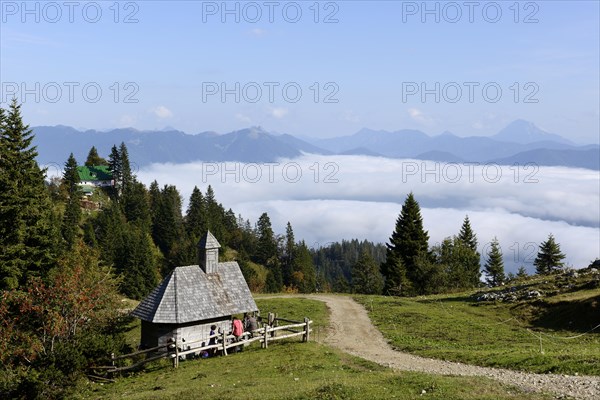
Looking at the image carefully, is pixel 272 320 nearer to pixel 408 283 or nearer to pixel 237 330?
pixel 237 330

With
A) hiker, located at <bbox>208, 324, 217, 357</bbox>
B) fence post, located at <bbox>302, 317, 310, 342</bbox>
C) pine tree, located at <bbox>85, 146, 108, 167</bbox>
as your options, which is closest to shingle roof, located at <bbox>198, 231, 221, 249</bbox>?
hiker, located at <bbox>208, 324, 217, 357</bbox>

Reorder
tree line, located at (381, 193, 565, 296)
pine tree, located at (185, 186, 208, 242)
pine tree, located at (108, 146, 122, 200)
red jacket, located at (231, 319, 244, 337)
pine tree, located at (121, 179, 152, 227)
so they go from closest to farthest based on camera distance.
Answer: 1. red jacket, located at (231, 319, 244, 337)
2. tree line, located at (381, 193, 565, 296)
3. pine tree, located at (121, 179, 152, 227)
4. pine tree, located at (185, 186, 208, 242)
5. pine tree, located at (108, 146, 122, 200)

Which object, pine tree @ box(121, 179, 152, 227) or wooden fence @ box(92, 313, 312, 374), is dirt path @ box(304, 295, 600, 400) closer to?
wooden fence @ box(92, 313, 312, 374)

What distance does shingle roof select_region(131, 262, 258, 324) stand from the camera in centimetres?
3459

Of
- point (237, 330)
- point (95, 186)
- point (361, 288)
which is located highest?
point (95, 186)

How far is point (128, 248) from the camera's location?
111m

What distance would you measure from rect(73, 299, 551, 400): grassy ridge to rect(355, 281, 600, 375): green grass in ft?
15.7

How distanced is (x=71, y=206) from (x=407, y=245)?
70310mm

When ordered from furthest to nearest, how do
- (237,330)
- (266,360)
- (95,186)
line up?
(95,186)
(237,330)
(266,360)

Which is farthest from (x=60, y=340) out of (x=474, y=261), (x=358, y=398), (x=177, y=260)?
(x=177, y=260)

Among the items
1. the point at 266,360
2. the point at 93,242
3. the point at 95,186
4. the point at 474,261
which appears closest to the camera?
the point at 266,360

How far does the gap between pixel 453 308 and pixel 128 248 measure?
77.8 metres

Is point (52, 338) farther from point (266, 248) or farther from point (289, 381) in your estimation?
point (266, 248)

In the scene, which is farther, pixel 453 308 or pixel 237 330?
pixel 453 308
